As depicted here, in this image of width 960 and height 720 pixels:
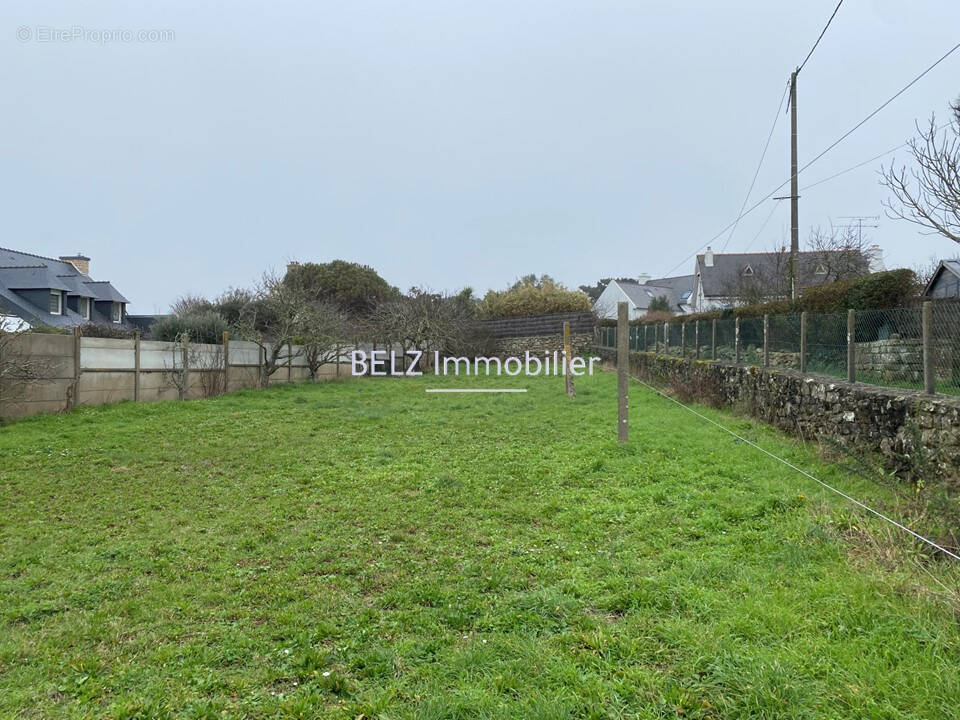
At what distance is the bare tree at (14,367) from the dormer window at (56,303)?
1722cm

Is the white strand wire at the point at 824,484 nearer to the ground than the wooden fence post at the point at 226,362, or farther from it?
nearer to the ground

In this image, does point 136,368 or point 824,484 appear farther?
point 136,368

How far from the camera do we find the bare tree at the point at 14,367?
396 inches

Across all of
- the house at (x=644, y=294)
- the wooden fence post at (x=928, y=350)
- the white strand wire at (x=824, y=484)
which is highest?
the house at (x=644, y=294)

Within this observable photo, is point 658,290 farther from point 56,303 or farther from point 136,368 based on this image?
point 136,368

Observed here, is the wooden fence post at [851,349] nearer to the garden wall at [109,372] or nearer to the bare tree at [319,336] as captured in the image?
the garden wall at [109,372]

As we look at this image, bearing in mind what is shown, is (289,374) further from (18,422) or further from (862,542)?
(862,542)

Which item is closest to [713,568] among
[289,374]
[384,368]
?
[289,374]

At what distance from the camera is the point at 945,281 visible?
1555cm

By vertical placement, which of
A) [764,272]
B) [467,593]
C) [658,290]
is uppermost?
[658,290]

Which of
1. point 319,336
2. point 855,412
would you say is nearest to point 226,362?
point 319,336

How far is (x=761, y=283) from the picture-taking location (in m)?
31.7

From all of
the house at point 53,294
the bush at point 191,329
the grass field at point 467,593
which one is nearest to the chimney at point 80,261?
the house at point 53,294

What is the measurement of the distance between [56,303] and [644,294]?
Result: 133ft
